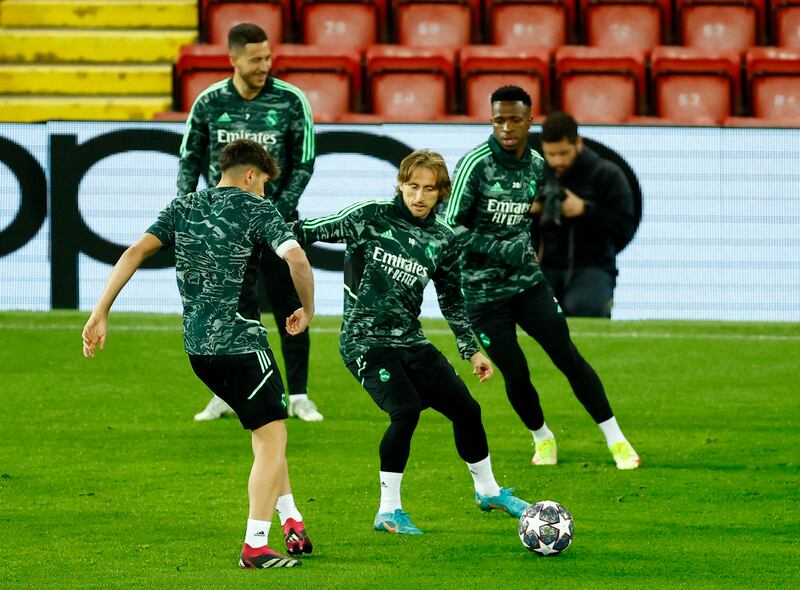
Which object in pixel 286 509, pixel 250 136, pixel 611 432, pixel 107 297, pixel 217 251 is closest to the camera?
pixel 107 297

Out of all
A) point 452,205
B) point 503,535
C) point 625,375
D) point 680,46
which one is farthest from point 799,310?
point 503,535

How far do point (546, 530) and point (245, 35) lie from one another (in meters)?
3.97

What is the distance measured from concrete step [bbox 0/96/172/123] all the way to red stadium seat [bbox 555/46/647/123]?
4.29 meters

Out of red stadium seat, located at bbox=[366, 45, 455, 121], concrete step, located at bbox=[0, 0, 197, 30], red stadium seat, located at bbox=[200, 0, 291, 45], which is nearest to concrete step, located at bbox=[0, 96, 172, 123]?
red stadium seat, located at bbox=[200, 0, 291, 45]

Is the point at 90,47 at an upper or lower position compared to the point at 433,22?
lower

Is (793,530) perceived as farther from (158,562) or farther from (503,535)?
(158,562)

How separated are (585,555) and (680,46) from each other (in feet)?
37.7

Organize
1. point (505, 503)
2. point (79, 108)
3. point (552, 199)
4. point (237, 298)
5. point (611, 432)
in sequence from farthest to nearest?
point (79, 108) < point (552, 199) < point (611, 432) < point (505, 503) < point (237, 298)

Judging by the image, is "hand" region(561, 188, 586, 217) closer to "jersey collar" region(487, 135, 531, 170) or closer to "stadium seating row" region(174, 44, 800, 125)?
"stadium seating row" region(174, 44, 800, 125)

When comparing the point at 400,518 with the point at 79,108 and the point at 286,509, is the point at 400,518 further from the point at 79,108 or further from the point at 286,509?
the point at 79,108

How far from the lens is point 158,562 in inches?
241

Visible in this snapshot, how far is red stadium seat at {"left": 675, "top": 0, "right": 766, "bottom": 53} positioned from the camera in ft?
55.3

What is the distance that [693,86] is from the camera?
51.3 ft

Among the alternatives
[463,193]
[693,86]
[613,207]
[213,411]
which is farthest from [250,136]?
[693,86]
